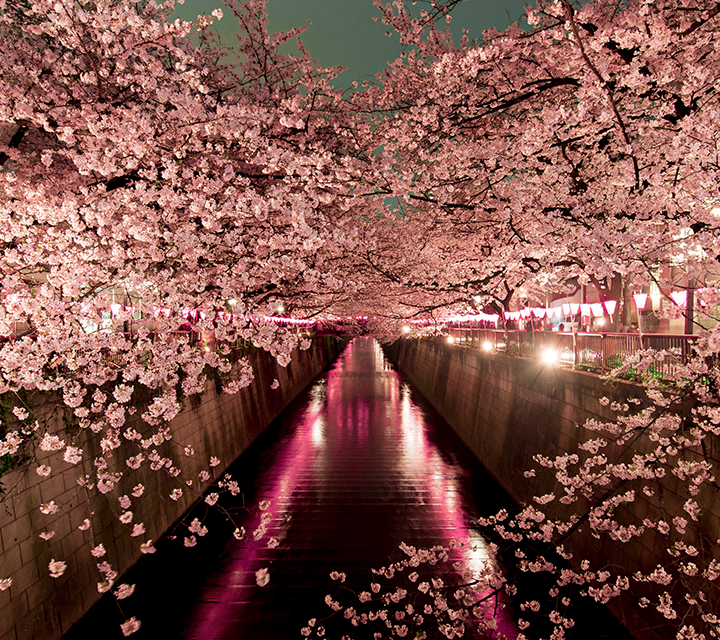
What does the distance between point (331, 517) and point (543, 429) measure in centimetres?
538

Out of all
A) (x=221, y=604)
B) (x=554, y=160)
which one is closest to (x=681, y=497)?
(x=554, y=160)

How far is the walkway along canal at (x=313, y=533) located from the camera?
22.1ft

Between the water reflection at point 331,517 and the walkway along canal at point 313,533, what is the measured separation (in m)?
0.03

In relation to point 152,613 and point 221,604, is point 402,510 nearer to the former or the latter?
point 221,604

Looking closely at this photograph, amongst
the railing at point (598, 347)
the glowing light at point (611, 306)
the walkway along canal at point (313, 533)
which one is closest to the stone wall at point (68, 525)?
the walkway along canal at point (313, 533)

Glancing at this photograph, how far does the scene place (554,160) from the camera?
6715 millimetres

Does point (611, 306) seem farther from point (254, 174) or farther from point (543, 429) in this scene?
point (254, 174)

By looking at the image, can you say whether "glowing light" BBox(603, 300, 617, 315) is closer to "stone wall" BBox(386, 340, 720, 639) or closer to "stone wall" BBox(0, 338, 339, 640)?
"stone wall" BBox(386, 340, 720, 639)

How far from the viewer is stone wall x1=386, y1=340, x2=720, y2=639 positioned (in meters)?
5.49

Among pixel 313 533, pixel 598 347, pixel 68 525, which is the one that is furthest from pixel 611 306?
pixel 68 525

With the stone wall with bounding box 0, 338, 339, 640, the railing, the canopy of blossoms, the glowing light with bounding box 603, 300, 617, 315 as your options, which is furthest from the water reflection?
the glowing light with bounding box 603, 300, 617, 315

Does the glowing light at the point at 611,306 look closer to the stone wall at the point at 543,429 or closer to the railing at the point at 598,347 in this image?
the railing at the point at 598,347

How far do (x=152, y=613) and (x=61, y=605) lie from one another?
1.61 meters

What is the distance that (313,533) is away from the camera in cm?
918
